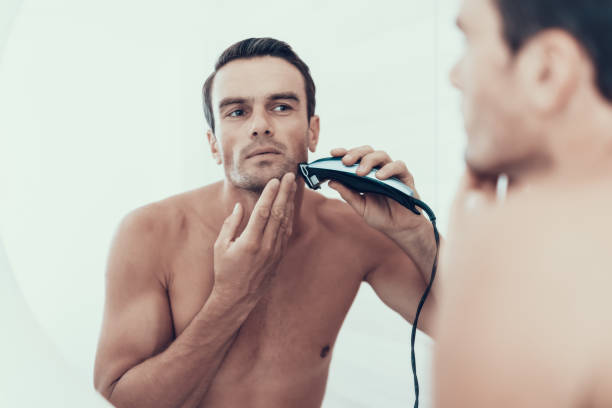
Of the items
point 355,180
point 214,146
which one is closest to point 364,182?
point 355,180

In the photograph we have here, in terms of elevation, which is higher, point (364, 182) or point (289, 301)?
point (364, 182)

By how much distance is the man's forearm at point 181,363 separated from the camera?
80 centimetres

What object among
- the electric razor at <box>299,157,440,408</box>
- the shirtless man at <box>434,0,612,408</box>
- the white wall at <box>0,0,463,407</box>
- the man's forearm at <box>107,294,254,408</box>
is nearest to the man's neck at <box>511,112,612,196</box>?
the shirtless man at <box>434,0,612,408</box>

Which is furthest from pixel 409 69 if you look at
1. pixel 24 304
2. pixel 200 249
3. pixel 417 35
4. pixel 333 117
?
pixel 24 304

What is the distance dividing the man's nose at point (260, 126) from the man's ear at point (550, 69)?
0.62m

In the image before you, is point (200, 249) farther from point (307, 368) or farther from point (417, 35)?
point (417, 35)

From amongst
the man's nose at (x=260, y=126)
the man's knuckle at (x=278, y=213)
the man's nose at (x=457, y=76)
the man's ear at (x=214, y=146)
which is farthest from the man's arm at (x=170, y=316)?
the man's nose at (x=457, y=76)

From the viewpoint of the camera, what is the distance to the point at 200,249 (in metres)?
0.92

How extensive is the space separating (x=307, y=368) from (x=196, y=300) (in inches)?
10.6

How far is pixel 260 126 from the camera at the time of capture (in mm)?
842

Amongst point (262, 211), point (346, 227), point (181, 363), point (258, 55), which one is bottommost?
point (181, 363)

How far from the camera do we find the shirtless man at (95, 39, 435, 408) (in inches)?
31.4

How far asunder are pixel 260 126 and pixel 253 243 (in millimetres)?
219

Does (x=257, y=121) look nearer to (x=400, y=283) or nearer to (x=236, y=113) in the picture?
(x=236, y=113)
